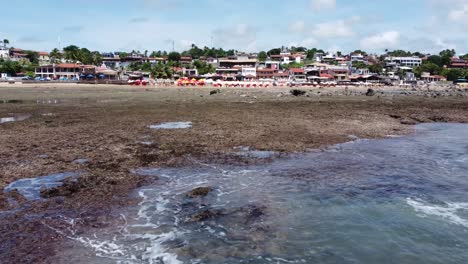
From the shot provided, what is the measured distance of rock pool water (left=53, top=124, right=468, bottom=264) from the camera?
8281mm

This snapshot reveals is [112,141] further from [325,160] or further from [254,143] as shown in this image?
[325,160]

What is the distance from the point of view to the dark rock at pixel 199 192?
11.9m

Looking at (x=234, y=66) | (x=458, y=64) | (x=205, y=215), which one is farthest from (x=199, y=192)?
(x=458, y=64)

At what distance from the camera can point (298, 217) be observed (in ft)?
33.7

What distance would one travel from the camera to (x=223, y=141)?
65.6 ft

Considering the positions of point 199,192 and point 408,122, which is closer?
point 199,192

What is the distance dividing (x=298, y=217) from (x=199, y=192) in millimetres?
3298

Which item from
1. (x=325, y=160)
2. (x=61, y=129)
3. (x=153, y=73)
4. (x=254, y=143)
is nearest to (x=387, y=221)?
(x=325, y=160)

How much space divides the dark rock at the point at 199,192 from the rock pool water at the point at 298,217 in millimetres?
222

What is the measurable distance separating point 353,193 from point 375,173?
2.86m

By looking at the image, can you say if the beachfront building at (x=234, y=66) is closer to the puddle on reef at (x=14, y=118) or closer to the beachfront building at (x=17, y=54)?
the beachfront building at (x=17, y=54)

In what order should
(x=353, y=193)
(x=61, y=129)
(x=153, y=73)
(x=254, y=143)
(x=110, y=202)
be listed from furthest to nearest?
(x=153, y=73) → (x=61, y=129) → (x=254, y=143) → (x=353, y=193) → (x=110, y=202)

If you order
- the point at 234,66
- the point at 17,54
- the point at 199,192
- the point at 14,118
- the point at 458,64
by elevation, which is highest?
the point at 17,54

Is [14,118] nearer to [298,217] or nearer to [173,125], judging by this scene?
[173,125]
